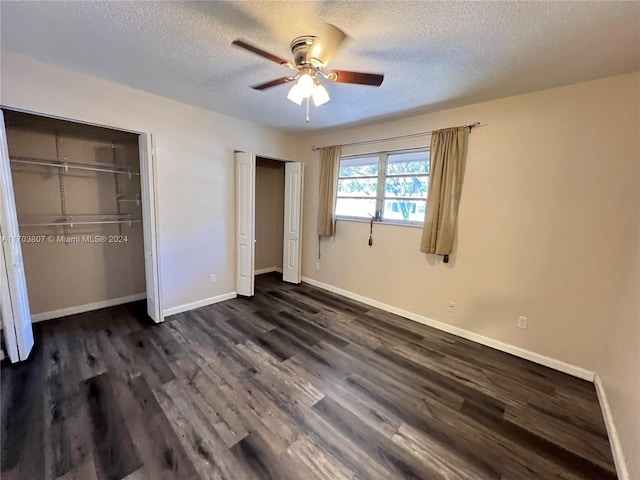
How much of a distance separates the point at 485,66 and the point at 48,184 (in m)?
4.56

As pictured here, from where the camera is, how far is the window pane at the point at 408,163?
10.9ft

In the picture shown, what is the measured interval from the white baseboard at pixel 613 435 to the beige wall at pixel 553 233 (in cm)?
8

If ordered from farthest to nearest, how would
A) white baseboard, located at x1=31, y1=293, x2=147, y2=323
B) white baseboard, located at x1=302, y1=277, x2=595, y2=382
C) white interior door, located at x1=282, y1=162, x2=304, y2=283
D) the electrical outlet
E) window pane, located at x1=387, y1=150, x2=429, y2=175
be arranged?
white interior door, located at x1=282, y1=162, x2=304, y2=283 → window pane, located at x1=387, y1=150, x2=429, y2=175 → white baseboard, located at x1=31, y1=293, x2=147, y2=323 → the electrical outlet → white baseboard, located at x1=302, y1=277, x2=595, y2=382

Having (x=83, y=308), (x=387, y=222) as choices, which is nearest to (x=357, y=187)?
(x=387, y=222)

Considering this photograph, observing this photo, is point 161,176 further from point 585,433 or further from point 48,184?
point 585,433

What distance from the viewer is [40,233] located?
10.00ft

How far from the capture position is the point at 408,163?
11.4 ft

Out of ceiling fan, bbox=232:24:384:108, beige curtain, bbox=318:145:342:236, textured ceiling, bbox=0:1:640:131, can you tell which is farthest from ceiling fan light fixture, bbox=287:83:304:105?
beige curtain, bbox=318:145:342:236

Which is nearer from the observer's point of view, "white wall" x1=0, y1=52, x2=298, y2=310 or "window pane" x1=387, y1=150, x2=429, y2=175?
"white wall" x1=0, y1=52, x2=298, y2=310

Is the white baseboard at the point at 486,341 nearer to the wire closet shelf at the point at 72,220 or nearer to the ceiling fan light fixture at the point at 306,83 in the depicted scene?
the ceiling fan light fixture at the point at 306,83

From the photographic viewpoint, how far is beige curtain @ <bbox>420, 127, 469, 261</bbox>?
2.94 meters

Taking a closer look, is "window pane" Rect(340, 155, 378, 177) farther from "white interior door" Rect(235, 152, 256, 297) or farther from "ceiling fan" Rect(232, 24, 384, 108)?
"ceiling fan" Rect(232, 24, 384, 108)

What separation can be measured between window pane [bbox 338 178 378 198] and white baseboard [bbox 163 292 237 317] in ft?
7.60

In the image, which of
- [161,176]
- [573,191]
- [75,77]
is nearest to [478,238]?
[573,191]
